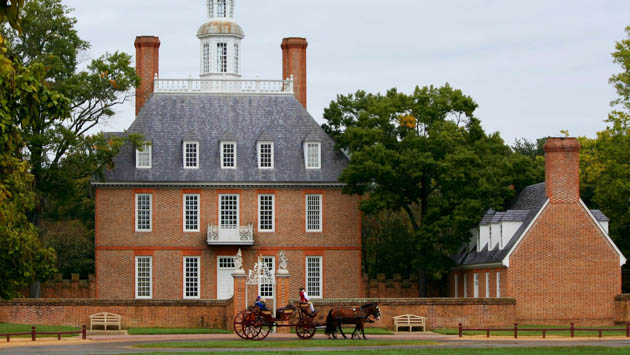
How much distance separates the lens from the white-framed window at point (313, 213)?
5231 centimetres

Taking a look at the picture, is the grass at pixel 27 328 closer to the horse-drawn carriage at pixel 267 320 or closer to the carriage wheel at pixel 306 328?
the horse-drawn carriage at pixel 267 320

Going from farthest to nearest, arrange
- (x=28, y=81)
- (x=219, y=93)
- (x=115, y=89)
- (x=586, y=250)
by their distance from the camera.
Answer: (x=219, y=93) < (x=115, y=89) < (x=586, y=250) < (x=28, y=81)

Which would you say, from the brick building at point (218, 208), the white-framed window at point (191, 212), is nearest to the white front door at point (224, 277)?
the brick building at point (218, 208)

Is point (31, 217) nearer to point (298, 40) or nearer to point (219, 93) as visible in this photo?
point (219, 93)

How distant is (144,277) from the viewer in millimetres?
50969

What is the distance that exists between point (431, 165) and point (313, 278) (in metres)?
8.37

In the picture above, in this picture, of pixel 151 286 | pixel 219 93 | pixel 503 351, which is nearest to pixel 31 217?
pixel 151 286

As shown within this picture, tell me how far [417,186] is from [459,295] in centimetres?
572

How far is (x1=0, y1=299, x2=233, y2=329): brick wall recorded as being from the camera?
40.8 meters

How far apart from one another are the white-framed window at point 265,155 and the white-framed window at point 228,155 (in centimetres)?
125

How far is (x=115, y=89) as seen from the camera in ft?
162

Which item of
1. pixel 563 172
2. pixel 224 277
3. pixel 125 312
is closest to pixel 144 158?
pixel 224 277

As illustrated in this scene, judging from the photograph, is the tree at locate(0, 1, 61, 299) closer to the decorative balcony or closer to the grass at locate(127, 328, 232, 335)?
the grass at locate(127, 328, 232, 335)

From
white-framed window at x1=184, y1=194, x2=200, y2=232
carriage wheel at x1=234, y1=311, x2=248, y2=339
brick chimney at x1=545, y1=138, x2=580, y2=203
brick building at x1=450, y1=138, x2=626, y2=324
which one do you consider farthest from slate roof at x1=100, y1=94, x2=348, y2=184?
carriage wheel at x1=234, y1=311, x2=248, y2=339
